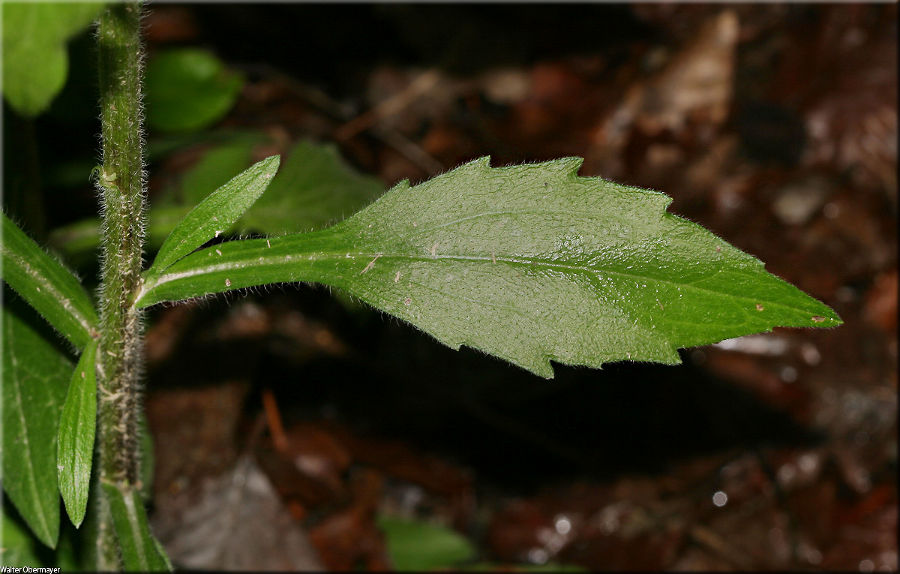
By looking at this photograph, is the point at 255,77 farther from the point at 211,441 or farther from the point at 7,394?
the point at 7,394

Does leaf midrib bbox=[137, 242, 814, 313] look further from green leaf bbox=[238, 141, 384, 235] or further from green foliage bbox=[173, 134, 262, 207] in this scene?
green foliage bbox=[173, 134, 262, 207]

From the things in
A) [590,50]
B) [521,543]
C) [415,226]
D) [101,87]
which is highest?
[101,87]

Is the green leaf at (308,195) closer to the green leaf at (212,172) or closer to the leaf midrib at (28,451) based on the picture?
the green leaf at (212,172)

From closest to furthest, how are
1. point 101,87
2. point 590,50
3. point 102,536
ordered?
1. point 101,87
2. point 102,536
3. point 590,50

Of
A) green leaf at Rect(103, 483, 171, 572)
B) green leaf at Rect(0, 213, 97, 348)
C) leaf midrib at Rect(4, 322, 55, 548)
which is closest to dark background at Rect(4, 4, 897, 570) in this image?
leaf midrib at Rect(4, 322, 55, 548)

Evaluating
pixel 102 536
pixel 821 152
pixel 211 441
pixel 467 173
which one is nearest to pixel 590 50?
pixel 821 152

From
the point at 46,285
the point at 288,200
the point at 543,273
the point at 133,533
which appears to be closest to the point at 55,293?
the point at 46,285
